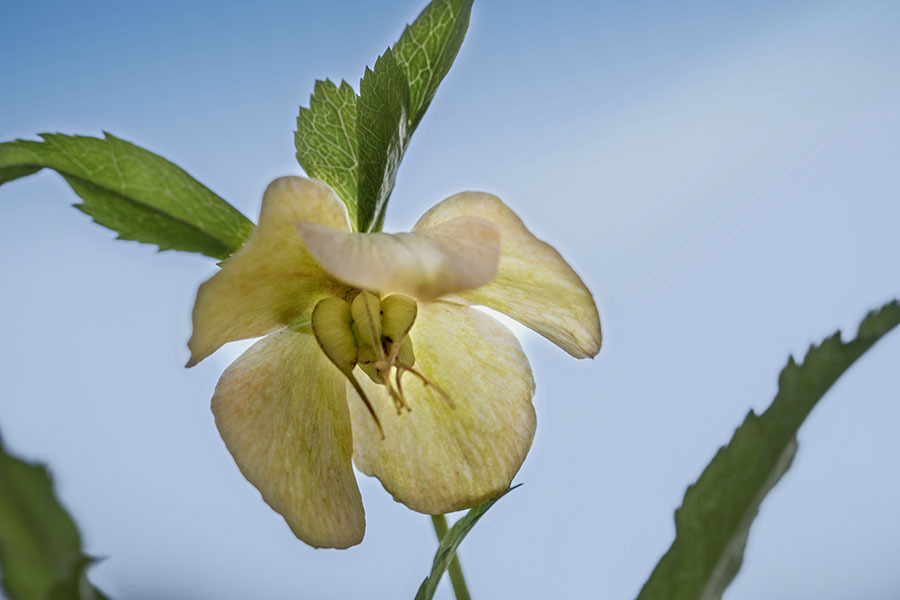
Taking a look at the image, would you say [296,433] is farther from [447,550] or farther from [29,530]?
[29,530]

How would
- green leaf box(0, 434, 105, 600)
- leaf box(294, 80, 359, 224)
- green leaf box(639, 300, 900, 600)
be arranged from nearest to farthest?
green leaf box(0, 434, 105, 600) → green leaf box(639, 300, 900, 600) → leaf box(294, 80, 359, 224)

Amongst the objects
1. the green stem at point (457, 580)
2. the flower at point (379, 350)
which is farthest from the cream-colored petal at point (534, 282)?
the green stem at point (457, 580)

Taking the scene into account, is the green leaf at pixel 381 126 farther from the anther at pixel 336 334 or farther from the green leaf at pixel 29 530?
the green leaf at pixel 29 530

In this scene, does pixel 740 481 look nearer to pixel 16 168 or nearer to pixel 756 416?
pixel 756 416

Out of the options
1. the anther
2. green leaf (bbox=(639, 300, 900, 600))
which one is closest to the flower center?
the anther

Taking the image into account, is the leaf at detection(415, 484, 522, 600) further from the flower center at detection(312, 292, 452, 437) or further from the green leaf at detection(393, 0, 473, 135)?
the green leaf at detection(393, 0, 473, 135)

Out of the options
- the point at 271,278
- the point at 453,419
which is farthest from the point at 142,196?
the point at 453,419
